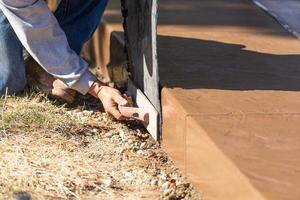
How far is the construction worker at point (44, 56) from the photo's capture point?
10.7ft

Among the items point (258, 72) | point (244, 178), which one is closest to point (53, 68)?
point (258, 72)

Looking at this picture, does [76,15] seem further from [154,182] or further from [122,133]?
[154,182]

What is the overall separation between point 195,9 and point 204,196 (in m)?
1.93

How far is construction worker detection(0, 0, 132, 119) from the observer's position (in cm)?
326

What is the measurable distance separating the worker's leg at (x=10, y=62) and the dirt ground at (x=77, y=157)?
69 millimetres

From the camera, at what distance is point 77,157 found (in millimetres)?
3244

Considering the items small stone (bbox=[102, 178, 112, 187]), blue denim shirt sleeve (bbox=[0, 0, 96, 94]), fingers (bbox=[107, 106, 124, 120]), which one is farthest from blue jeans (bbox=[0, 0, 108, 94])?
small stone (bbox=[102, 178, 112, 187])

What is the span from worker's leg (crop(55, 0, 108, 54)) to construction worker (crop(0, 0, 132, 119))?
8.7 inches

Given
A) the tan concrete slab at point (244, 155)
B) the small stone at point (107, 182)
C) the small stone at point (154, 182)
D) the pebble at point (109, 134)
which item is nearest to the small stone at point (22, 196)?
the small stone at point (107, 182)

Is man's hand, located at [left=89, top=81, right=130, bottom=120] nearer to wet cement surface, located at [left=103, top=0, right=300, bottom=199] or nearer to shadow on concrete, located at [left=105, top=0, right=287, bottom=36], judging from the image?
wet cement surface, located at [left=103, top=0, right=300, bottom=199]

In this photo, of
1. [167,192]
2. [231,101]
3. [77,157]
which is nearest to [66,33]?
[77,157]

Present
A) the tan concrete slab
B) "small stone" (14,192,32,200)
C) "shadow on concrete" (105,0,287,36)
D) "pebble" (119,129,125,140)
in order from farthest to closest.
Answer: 1. "shadow on concrete" (105,0,287,36)
2. "pebble" (119,129,125,140)
3. "small stone" (14,192,32,200)
4. the tan concrete slab

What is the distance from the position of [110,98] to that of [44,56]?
12.2 inches

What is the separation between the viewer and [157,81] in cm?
327
